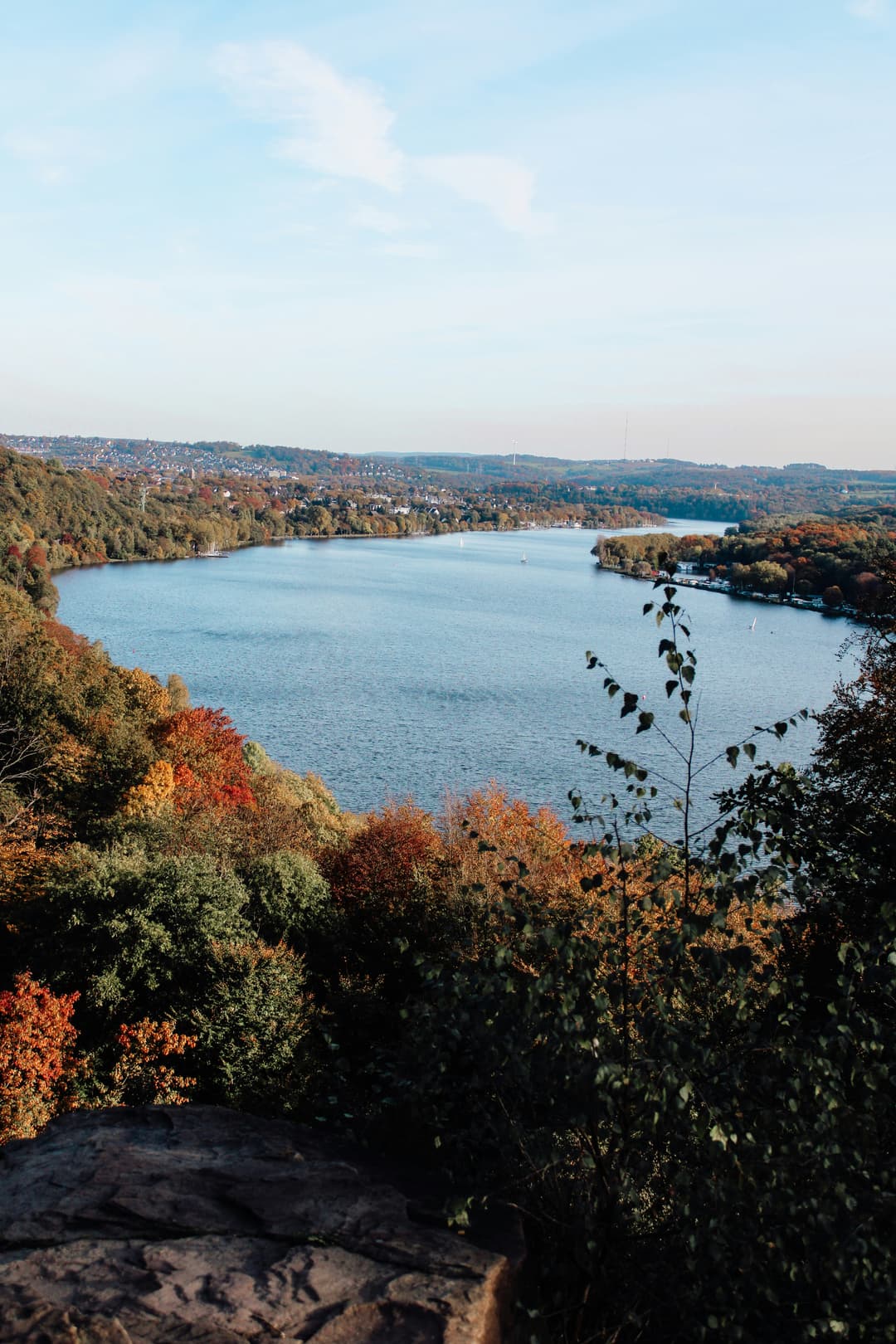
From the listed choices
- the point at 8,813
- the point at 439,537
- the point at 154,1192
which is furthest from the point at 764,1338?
the point at 439,537

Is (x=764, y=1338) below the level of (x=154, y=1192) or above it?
above

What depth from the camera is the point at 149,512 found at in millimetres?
113688

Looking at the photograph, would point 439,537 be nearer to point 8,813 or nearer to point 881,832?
point 8,813

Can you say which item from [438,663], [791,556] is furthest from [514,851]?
[791,556]

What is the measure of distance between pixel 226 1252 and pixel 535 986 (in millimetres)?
1922

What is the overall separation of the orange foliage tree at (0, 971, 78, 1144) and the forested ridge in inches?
1.7

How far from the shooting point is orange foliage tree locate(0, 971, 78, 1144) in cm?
905

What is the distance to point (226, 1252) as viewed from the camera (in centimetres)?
416

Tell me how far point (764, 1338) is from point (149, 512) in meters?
118

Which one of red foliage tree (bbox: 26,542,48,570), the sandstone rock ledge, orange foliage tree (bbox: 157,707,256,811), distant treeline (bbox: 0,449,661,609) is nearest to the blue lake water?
red foliage tree (bbox: 26,542,48,570)

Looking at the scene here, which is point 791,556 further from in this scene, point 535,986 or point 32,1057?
point 535,986

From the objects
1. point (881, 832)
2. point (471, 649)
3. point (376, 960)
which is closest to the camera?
point (881, 832)

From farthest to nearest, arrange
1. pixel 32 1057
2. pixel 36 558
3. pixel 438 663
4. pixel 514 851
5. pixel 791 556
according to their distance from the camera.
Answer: pixel 791 556 < pixel 36 558 < pixel 438 663 < pixel 514 851 < pixel 32 1057

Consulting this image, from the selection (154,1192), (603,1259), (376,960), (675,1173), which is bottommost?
(376,960)
